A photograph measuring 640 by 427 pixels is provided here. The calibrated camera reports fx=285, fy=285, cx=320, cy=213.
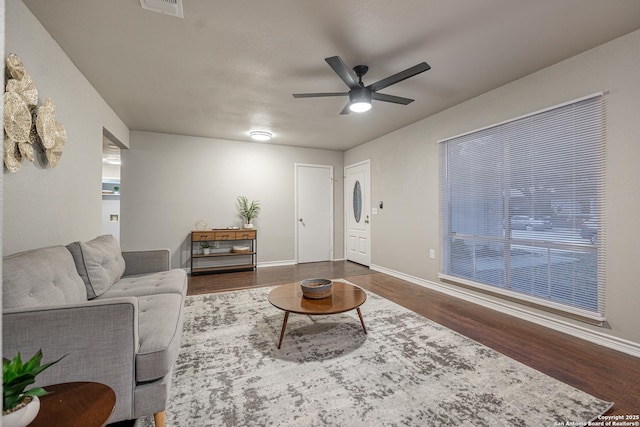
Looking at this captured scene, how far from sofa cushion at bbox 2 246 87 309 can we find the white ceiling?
5.56ft

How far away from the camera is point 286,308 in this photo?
2.22 m

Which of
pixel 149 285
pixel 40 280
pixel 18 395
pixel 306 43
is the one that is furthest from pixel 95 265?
pixel 306 43

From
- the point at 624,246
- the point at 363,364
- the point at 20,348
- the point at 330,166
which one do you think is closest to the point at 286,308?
the point at 363,364

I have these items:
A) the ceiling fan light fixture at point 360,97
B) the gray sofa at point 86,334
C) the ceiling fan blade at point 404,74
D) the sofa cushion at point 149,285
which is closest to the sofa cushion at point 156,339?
the gray sofa at point 86,334

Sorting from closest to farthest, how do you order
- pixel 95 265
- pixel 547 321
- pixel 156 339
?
pixel 156 339 → pixel 95 265 → pixel 547 321

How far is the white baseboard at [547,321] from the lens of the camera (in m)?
2.28

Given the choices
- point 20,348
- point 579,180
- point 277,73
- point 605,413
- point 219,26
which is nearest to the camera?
point 20,348

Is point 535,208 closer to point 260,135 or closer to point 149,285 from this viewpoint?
point 149,285

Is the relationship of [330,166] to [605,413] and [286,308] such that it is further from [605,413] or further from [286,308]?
[605,413]

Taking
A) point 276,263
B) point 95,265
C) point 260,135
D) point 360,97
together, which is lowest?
point 276,263

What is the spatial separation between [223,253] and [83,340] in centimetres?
387

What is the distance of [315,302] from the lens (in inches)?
94.0

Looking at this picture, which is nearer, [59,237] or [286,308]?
[286,308]

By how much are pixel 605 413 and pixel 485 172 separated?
7.92 feet
